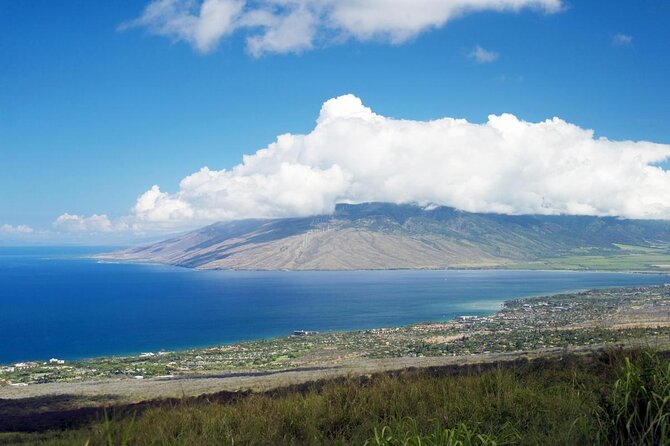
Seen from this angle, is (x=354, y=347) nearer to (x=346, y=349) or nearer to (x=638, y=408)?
(x=346, y=349)

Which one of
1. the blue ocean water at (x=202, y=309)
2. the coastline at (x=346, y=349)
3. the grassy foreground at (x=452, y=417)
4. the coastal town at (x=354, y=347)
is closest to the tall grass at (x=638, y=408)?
the grassy foreground at (x=452, y=417)

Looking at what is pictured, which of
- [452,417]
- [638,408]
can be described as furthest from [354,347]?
[638,408]

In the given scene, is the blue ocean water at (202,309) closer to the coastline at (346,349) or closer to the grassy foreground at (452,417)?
the coastline at (346,349)

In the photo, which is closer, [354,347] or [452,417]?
[452,417]

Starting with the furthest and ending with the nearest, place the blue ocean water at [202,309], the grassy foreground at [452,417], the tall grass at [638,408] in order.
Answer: the blue ocean water at [202,309]
the grassy foreground at [452,417]
the tall grass at [638,408]

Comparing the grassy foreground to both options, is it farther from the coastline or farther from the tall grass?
the coastline

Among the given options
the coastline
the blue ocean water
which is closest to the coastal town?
the coastline
